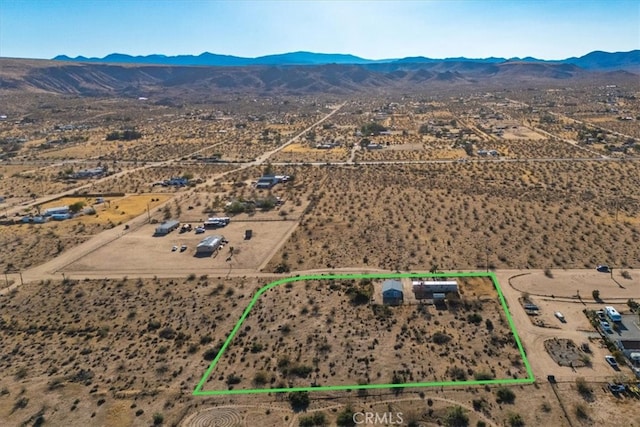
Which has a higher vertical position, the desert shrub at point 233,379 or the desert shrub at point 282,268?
the desert shrub at point 282,268

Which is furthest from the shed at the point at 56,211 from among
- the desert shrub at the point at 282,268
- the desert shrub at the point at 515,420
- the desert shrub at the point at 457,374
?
the desert shrub at the point at 515,420

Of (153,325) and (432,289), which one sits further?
(432,289)

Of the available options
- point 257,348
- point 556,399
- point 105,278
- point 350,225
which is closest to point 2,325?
point 105,278

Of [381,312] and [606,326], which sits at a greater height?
[606,326]

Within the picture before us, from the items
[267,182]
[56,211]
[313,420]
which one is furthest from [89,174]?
[313,420]

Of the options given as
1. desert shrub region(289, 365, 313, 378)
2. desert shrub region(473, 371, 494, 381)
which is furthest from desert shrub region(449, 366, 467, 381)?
desert shrub region(289, 365, 313, 378)

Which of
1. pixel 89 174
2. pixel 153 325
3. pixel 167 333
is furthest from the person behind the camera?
pixel 89 174

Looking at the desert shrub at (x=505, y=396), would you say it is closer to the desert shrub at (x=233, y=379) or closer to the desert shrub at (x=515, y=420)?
the desert shrub at (x=515, y=420)

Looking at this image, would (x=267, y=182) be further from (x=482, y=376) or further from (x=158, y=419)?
(x=482, y=376)
